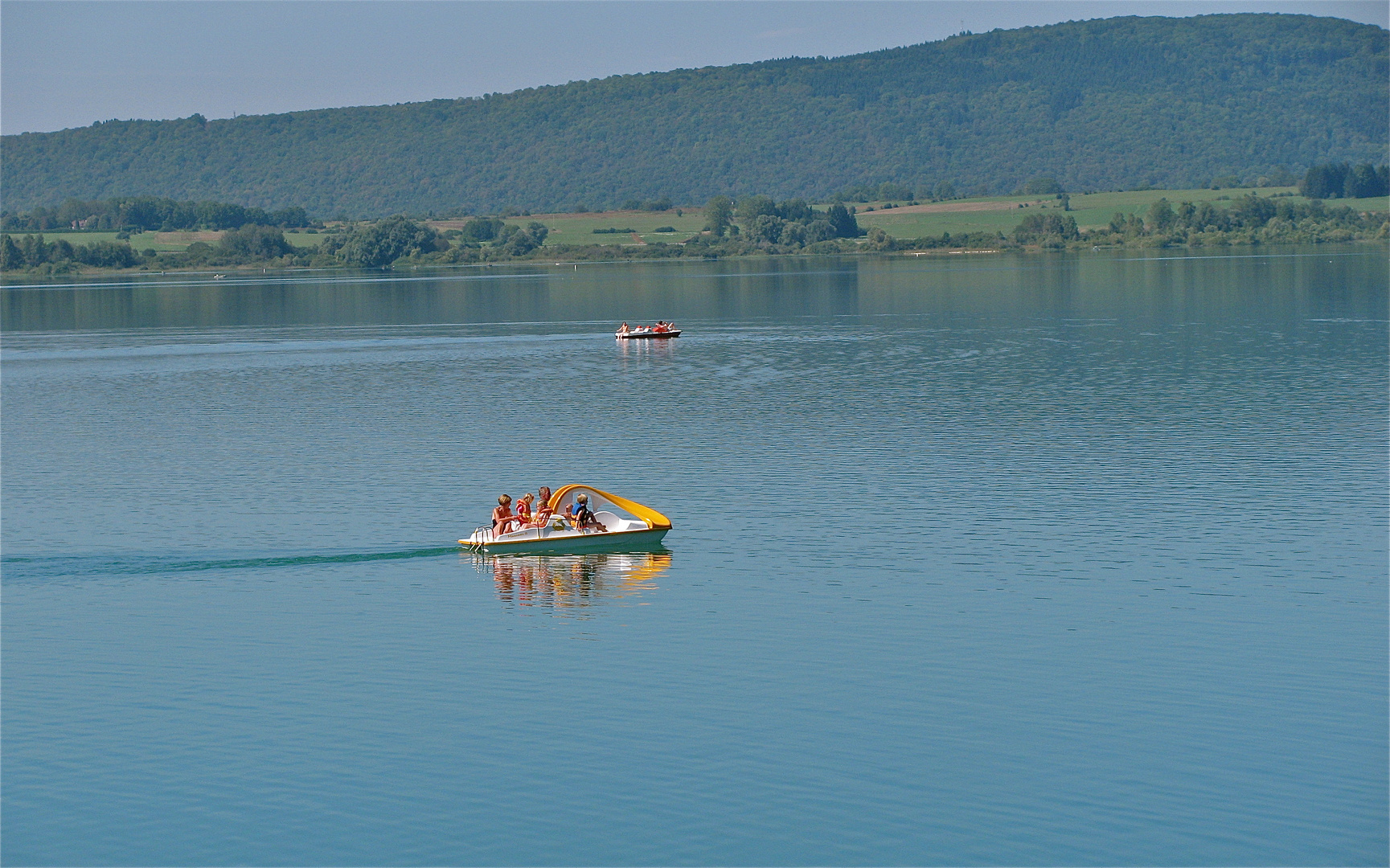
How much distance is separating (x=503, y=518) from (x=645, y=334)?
270ft

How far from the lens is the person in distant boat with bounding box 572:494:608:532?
155 ft

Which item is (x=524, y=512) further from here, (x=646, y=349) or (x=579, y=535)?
(x=646, y=349)

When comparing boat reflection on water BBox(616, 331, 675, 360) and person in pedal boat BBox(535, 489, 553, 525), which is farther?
boat reflection on water BBox(616, 331, 675, 360)

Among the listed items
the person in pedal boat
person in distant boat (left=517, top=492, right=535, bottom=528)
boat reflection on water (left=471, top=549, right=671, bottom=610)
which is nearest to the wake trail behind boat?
person in distant boat (left=517, top=492, right=535, bottom=528)

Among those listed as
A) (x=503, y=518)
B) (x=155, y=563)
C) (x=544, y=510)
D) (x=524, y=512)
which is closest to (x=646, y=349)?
(x=524, y=512)

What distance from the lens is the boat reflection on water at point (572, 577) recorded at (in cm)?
4219

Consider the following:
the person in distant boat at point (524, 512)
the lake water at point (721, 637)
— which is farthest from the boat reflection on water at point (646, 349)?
the person in distant boat at point (524, 512)

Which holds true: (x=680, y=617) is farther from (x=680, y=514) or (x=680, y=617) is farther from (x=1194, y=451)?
(x=1194, y=451)

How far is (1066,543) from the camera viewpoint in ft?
153

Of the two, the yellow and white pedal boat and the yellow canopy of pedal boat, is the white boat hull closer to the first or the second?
the yellow and white pedal boat

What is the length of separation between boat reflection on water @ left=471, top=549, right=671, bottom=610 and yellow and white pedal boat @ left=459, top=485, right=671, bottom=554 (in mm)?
307

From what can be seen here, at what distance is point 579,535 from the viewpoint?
47031mm

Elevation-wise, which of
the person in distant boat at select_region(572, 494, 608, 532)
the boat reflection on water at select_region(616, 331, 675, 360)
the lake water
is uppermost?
the boat reflection on water at select_region(616, 331, 675, 360)

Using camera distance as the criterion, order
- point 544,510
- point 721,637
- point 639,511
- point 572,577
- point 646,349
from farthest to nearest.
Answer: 1. point 646,349
2. point 544,510
3. point 639,511
4. point 572,577
5. point 721,637
